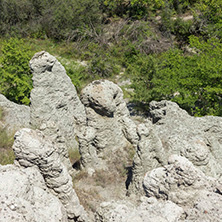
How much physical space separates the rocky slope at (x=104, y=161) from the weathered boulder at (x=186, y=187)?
20mm

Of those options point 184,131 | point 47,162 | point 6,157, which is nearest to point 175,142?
point 184,131

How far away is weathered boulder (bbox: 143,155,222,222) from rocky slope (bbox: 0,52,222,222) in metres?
0.02

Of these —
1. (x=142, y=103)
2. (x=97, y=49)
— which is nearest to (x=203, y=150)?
(x=142, y=103)

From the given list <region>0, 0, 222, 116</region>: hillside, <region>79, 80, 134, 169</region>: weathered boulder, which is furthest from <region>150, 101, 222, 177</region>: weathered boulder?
<region>0, 0, 222, 116</region>: hillside

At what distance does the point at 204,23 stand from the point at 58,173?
76.7 feet

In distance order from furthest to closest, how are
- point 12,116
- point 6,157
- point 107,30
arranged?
1. point 107,30
2. point 12,116
3. point 6,157

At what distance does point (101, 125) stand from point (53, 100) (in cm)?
210

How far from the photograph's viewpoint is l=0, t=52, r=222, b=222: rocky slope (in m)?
4.71

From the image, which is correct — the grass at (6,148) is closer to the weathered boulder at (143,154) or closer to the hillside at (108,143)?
the hillside at (108,143)

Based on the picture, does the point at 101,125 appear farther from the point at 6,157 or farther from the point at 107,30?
the point at 107,30

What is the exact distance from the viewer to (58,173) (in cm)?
596

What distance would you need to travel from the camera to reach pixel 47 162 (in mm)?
5727

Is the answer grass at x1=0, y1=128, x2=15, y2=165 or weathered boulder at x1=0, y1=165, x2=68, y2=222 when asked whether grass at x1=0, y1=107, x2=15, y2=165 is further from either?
weathered boulder at x1=0, y1=165, x2=68, y2=222

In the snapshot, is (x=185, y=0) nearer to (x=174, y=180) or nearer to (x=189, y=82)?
(x=189, y=82)
